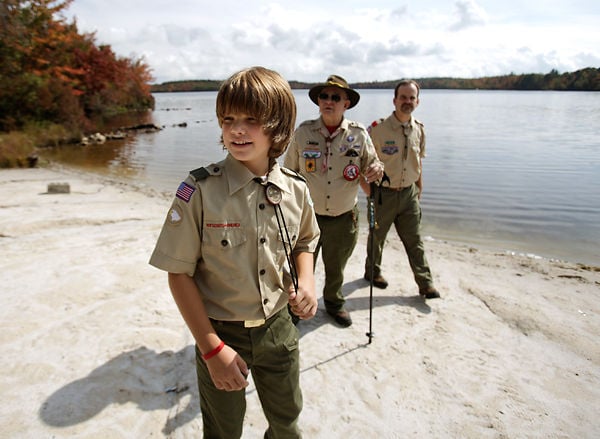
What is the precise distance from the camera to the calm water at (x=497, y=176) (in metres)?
8.16

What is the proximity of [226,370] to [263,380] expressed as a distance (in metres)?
0.39

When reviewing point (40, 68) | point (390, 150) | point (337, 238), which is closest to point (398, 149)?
point (390, 150)

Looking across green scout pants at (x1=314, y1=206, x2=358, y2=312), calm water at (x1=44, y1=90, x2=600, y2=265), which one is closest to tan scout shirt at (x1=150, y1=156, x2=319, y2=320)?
green scout pants at (x1=314, y1=206, x2=358, y2=312)

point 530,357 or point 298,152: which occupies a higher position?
point 298,152

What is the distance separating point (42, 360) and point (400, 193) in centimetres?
372

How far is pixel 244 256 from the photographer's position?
1674 mm

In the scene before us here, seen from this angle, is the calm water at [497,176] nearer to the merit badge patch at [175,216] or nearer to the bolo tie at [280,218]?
the bolo tie at [280,218]

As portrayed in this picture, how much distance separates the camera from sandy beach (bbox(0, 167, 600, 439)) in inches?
107

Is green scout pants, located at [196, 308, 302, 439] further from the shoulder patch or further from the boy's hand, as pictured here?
the shoulder patch

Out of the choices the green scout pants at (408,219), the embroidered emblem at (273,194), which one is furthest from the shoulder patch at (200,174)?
the green scout pants at (408,219)

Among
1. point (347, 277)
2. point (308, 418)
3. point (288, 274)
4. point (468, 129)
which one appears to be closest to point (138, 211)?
point (347, 277)

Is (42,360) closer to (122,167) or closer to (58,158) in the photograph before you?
(122,167)

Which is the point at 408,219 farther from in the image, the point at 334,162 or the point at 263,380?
the point at 263,380

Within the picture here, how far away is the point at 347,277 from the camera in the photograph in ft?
17.0
